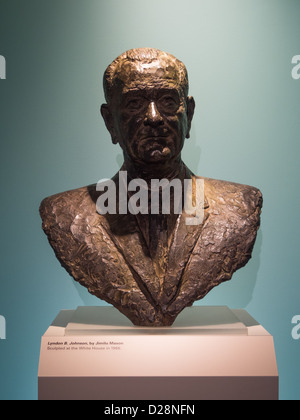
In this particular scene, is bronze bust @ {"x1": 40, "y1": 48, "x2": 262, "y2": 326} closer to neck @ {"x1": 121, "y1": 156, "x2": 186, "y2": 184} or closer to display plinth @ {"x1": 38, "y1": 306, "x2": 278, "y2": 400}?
neck @ {"x1": 121, "y1": 156, "x2": 186, "y2": 184}

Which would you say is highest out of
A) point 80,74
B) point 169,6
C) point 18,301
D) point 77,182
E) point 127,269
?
point 169,6

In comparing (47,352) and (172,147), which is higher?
(172,147)

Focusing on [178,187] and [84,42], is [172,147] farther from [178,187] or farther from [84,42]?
[84,42]

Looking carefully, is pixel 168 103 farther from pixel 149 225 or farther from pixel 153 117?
pixel 149 225

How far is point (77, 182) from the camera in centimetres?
486

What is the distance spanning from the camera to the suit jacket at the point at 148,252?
12.5ft

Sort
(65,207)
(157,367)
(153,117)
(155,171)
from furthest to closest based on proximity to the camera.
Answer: (65,207), (155,171), (153,117), (157,367)

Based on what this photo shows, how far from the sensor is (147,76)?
150 inches

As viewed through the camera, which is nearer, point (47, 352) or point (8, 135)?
point (47, 352)

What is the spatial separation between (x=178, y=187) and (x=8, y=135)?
145 cm

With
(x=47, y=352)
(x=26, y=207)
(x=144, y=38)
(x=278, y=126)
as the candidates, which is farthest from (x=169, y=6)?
(x=47, y=352)

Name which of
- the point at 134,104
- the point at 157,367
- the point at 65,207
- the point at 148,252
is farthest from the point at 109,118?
the point at 157,367

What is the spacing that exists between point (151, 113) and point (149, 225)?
712 mm

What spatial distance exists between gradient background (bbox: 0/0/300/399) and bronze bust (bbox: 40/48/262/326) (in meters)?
0.74
